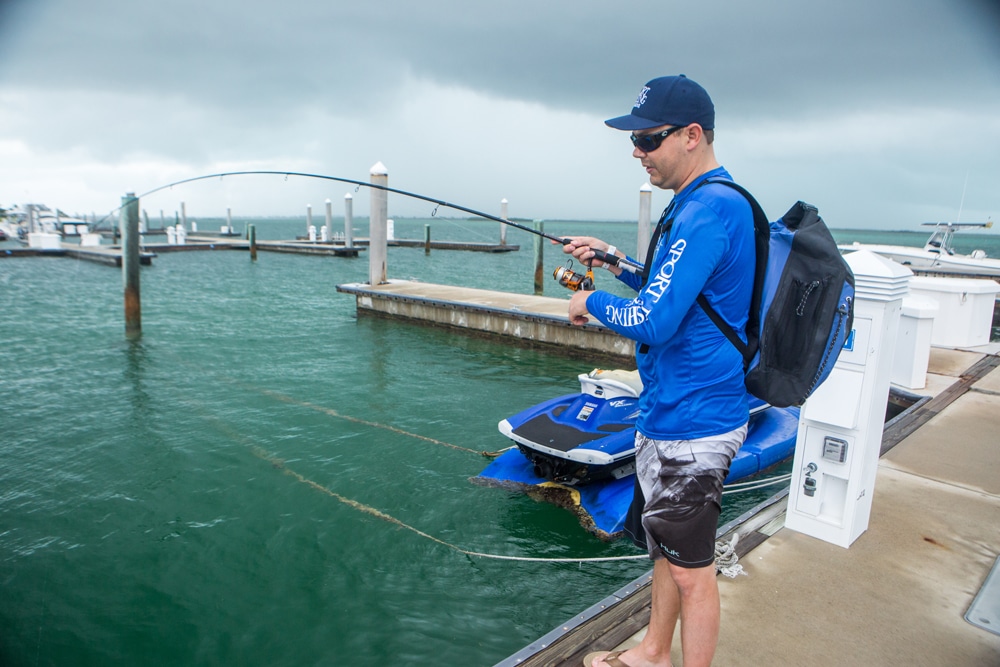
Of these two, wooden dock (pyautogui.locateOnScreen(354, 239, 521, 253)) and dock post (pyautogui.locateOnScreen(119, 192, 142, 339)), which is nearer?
dock post (pyautogui.locateOnScreen(119, 192, 142, 339))

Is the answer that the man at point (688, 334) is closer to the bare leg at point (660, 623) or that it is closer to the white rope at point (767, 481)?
the bare leg at point (660, 623)

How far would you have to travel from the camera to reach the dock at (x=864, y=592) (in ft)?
8.57

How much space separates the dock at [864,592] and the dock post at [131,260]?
13604 millimetres

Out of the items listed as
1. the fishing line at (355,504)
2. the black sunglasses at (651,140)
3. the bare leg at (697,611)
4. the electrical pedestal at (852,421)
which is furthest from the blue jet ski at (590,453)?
the black sunglasses at (651,140)

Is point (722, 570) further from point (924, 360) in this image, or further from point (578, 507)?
point (924, 360)

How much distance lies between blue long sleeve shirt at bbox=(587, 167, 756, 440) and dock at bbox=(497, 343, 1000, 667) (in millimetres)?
1102

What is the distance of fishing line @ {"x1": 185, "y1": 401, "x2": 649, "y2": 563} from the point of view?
5073mm

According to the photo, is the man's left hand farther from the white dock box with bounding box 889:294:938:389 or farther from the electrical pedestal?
the white dock box with bounding box 889:294:938:389

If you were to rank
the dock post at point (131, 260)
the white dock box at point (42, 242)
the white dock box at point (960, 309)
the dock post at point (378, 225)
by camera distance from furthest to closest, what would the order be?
the white dock box at point (42, 242) → the dock post at point (378, 225) → the dock post at point (131, 260) → the white dock box at point (960, 309)

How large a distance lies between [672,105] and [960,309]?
10.3 meters

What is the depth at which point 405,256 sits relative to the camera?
144 ft

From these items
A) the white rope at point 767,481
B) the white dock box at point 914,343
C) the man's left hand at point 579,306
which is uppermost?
the man's left hand at point 579,306

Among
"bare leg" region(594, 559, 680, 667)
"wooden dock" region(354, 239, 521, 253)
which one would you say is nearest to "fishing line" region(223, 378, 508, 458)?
"bare leg" region(594, 559, 680, 667)

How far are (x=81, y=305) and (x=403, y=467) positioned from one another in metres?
16.8
